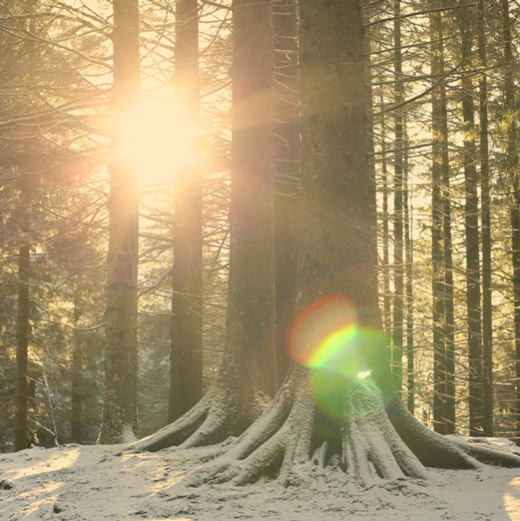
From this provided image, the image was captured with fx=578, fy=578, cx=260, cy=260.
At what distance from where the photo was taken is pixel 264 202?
8.19 metres

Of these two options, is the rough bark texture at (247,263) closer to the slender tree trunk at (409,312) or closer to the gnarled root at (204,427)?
the gnarled root at (204,427)

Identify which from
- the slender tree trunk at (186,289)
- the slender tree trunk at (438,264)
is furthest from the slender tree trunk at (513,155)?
the slender tree trunk at (186,289)

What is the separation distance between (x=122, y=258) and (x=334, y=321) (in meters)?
4.72

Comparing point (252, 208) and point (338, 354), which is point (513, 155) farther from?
point (338, 354)

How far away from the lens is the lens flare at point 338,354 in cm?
582

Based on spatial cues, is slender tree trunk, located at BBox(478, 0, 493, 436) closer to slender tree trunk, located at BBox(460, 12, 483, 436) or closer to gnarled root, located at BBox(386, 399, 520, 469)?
slender tree trunk, located at BBox(460, 12, 483, 436)

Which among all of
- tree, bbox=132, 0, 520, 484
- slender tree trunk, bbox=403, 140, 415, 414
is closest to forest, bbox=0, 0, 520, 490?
tree, bbox=132, 0, 520, 484

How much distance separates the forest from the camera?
236 inches

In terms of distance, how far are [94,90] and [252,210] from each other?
4154mm

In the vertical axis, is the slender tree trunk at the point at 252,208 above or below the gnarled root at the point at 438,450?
above

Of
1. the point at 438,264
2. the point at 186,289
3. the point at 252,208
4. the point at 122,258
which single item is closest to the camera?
the point at 252,208

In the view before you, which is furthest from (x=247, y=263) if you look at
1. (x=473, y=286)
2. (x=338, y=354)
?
(x=473, y=286)

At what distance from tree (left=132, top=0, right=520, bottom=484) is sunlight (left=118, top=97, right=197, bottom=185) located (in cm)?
461

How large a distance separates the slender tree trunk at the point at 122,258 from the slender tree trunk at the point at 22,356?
320 inches
